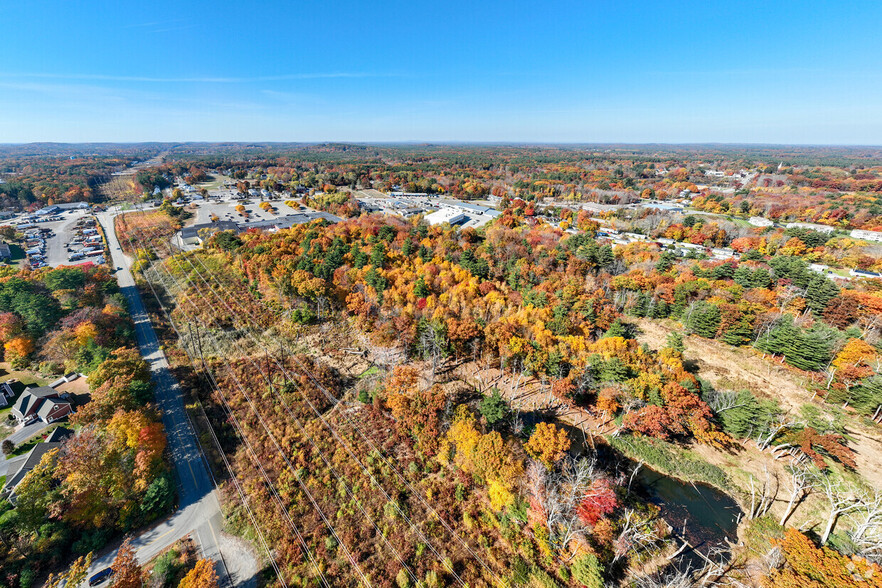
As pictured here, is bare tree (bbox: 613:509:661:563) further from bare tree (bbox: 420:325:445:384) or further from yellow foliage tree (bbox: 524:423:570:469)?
bare tree (bbox: 420:325:445:384)

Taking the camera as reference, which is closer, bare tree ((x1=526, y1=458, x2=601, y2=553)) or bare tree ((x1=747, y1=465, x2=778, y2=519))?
bare tree ((x1=526, y1=458, x2=601, y2=553))

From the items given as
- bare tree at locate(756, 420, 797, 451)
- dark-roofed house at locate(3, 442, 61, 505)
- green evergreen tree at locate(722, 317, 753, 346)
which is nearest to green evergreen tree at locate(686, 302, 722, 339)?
green evergreen tree at locate(722, 317, 753, 346)

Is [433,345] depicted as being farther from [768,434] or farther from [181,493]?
[768,434]

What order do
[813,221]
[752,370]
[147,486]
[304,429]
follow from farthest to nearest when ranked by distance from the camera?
[813,221] < [752,370] < [304,429] < [147,486]

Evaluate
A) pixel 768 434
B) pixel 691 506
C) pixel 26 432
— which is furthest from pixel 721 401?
pixel 26 432

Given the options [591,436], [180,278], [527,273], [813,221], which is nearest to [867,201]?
[813,221]

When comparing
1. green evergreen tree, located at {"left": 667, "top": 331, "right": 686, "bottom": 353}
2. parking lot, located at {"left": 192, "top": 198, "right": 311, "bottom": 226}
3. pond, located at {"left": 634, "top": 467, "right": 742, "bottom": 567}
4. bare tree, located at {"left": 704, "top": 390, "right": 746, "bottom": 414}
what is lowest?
pond, located at {"left": 634, "top": 467, "right": 742, "bottom": 567}

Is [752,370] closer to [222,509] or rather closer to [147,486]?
[222,509]
